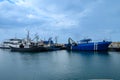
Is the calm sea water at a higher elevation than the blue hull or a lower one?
lower

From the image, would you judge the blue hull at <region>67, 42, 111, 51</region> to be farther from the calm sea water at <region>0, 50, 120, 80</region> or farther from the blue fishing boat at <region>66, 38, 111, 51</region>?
the calm sea water at <region>0, 50, 120, 80</region>

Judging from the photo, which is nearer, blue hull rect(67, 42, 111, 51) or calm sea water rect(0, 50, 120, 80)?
calm sea water rect(0, 50, 120, 80)

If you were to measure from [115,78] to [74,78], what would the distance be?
578 centimetres

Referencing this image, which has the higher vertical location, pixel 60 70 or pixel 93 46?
pixel 93 46

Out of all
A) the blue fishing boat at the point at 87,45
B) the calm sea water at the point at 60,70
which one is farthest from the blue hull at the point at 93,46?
the calm sea water at the point at 60,70

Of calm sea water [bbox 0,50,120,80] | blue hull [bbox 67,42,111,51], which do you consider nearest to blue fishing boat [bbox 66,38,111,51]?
blue hull [bbox 67,42,111,51]

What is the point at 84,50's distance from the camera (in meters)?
126

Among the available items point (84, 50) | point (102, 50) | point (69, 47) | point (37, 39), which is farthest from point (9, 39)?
point (102, 50)

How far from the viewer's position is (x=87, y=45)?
125438 mm

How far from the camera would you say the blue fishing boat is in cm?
11906

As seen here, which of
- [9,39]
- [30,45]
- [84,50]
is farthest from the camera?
[9,39]

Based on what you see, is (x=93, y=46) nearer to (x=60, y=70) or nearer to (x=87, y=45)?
(x=87, y=45)

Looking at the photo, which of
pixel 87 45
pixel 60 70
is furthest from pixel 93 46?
pixel 60 70

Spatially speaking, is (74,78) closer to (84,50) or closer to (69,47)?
(84,50)
